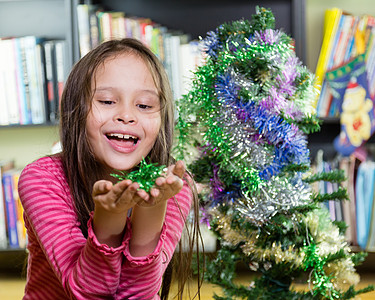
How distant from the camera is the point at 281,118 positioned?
113 centimetres

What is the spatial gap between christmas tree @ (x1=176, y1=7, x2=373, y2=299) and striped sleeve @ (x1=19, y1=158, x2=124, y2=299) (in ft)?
1.11

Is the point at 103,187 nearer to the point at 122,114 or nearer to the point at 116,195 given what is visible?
the point at 116,195

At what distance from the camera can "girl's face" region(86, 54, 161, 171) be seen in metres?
0.90

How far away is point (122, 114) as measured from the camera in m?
0.89

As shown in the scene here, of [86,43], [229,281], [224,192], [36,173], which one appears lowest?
[229,281]

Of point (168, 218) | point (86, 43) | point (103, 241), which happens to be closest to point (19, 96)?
point (86, 43)

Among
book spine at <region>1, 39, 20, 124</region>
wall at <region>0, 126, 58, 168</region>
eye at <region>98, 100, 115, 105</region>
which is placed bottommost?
wall at <region>0, 126, 58, 168</region>

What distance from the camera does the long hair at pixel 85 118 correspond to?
934 mm

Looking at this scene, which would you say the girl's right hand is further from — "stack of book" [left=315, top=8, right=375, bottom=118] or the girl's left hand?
"stack of book" [left=315, top=8, right=375, bottom=118]

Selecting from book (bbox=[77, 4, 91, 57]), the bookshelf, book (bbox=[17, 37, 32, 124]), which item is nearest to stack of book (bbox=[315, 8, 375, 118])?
the bookshelf

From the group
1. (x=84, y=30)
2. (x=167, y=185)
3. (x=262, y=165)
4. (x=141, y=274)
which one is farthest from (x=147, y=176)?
(x=84, y=30)

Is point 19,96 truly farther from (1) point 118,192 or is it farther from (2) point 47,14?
(1) point 118,192

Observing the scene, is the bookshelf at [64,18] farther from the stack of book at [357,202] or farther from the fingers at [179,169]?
the fingers at [179,169]

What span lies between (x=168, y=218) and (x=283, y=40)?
441mm
